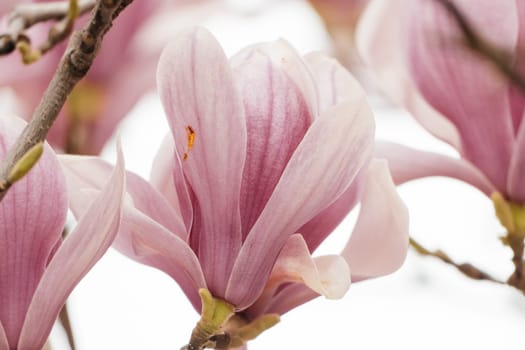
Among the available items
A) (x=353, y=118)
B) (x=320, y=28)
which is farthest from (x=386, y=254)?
(x=320, y=28)

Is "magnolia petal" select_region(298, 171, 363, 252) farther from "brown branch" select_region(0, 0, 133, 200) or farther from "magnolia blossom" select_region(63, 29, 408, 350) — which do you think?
"brown branch" select_region(0, 0, 133, 200)

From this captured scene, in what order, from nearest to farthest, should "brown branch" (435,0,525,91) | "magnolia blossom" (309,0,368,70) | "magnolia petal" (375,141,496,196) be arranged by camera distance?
"brown branch" (435,0,525,91), "magnolia petal" (375,141,496,196), "magnolia blossom" (309,0,368,70)

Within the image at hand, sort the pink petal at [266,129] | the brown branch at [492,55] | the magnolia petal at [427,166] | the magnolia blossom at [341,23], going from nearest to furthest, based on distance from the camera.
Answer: the brown branch at [492,55]
the pink petal at [266,129]
the magnolia petal at [427,166]
the magnolia blossom at [341,23]

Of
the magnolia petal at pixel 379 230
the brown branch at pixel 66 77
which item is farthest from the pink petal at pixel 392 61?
the brown branch at pixel 66 77

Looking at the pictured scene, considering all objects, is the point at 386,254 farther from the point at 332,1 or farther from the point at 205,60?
the point at 332,1

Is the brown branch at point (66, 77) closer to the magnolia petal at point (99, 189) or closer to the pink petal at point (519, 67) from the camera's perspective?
the magnolia petal at point (99, 189)

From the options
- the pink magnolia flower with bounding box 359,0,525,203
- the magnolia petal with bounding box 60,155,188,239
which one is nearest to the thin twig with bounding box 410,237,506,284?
the pink magnolia flower with bounding box 359,0,525,203
